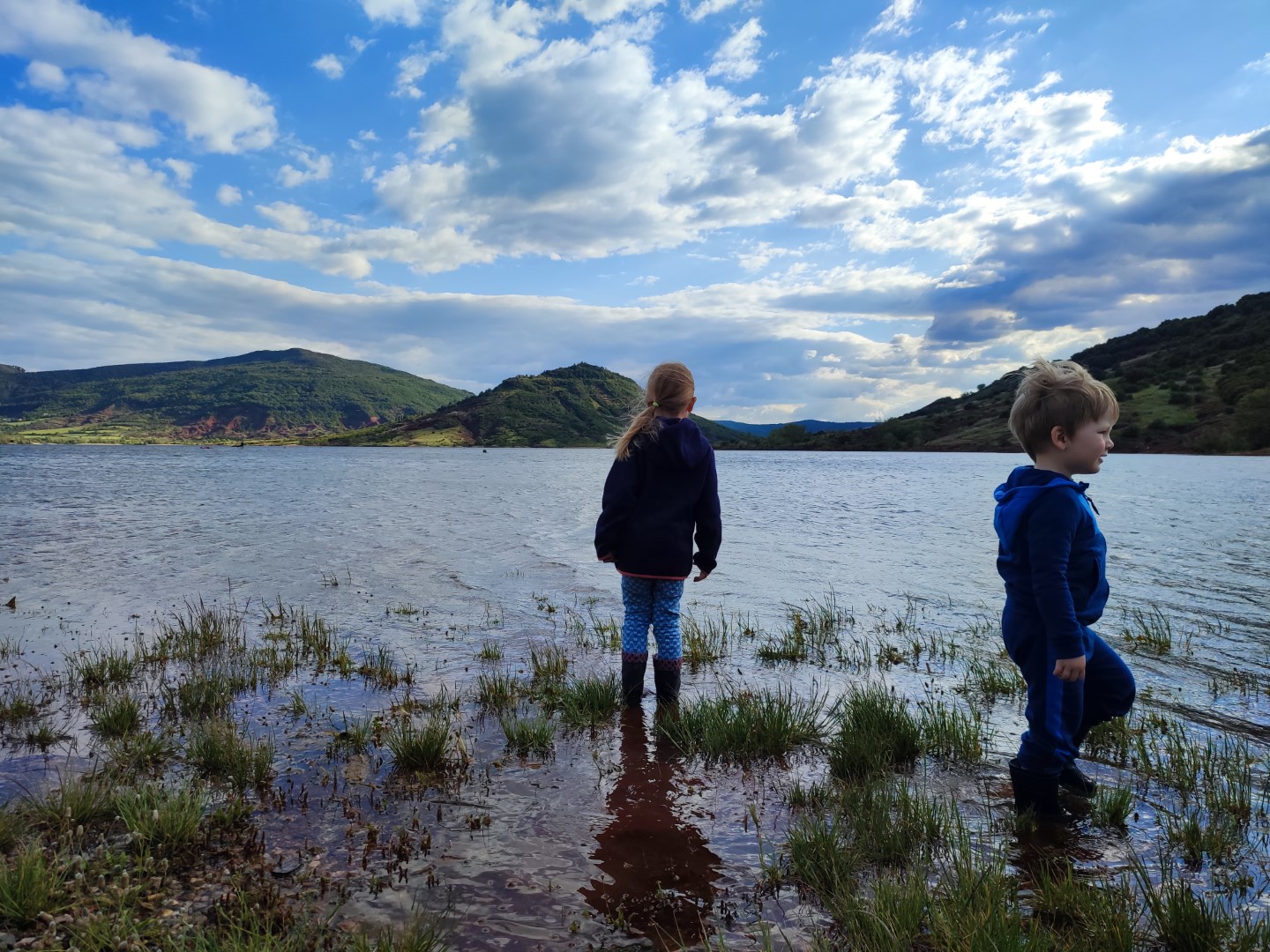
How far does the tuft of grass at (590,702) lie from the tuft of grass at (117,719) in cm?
377

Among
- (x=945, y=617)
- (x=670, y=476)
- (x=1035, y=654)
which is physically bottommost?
(x=945, y=617)

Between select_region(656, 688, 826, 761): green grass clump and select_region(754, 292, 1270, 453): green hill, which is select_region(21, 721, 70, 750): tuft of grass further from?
select_region(754, 292, 1270, 453): green hill

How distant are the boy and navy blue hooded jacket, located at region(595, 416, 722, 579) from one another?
2.65 m

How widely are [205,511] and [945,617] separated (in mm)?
30237

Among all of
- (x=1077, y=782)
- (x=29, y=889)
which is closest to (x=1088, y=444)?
(x=1077, y=782)

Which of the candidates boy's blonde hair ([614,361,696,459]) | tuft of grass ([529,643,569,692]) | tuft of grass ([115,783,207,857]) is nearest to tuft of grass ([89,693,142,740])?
tuft of grass ([115,783,207,857])

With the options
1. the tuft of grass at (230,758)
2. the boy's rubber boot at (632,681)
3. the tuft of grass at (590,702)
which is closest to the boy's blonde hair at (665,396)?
the boy's rubber boot at (632,681)

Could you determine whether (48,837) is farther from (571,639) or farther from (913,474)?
(913,474)

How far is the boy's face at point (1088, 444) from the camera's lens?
4.16 m

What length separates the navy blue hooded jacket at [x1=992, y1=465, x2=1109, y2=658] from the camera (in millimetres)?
4055

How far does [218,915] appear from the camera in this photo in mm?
3150

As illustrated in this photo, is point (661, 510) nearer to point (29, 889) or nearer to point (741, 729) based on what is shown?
point (741, 729)

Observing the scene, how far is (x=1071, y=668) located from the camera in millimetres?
4098

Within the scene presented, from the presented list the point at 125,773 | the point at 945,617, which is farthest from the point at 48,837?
the point at 945,617
